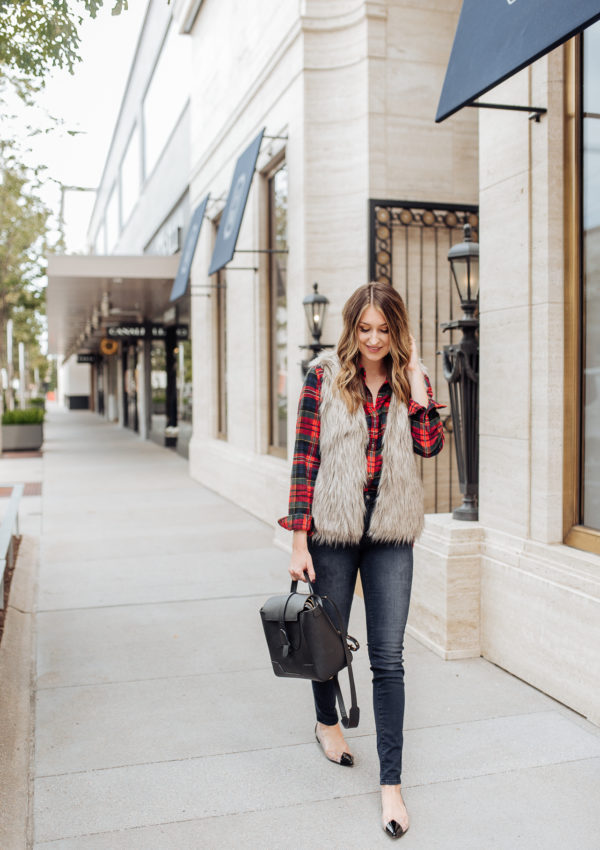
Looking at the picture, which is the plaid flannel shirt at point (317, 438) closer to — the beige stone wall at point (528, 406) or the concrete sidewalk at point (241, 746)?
the concrete sidewalk at point (241, 746)

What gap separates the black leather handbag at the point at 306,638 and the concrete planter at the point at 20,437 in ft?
60.0

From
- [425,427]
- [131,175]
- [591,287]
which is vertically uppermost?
[131,175]

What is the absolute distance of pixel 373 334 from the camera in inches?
128

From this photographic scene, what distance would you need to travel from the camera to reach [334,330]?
794 centimetres

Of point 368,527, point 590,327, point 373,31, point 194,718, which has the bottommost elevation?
point 194,718

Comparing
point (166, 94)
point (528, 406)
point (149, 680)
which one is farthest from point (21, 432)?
point (528, 406)

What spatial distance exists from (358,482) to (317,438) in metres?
0.26

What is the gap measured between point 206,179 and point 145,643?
30.8 ft

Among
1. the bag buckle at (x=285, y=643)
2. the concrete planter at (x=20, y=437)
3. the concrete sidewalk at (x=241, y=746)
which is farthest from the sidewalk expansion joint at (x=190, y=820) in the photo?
the concrete planter at (x=20, y=437)

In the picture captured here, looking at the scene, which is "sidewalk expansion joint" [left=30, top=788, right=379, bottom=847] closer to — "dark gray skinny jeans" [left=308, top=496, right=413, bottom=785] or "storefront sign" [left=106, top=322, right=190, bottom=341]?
"dark gray skinny jeans" [left=308, top=496, right=413, bottom=785]

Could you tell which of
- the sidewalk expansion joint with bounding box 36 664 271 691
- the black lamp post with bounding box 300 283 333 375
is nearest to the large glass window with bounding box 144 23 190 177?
the black lamp post with bounding box 300 283 333 375

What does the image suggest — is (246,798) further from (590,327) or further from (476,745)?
(590,327)

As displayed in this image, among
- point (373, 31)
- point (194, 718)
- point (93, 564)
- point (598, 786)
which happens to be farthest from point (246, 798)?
point (373, 31)

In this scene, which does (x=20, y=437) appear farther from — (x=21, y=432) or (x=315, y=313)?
(x=315, y=313)
